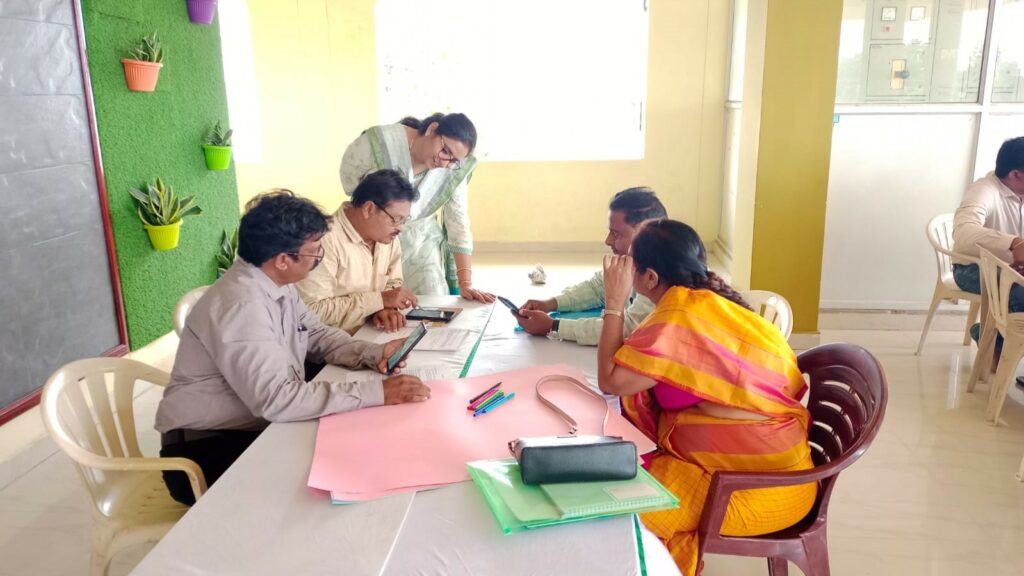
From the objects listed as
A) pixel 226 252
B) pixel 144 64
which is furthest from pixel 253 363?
pixel 226 252

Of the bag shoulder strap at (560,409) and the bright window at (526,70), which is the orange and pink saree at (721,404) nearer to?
the bag shoulder strap at (560,409)

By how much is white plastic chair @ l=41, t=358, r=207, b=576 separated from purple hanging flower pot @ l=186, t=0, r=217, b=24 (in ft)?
9.87

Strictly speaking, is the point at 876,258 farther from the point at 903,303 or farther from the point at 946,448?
the point at 946,448

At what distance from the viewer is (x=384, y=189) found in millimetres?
2373

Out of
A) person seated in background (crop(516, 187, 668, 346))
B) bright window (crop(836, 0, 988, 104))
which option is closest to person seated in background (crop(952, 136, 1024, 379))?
bright window (crop(836, 0, 988, 104))

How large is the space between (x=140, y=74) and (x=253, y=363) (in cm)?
271

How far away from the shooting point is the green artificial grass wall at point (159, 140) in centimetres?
358

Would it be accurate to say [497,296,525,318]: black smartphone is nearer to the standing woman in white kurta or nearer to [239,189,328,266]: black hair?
the standing woman in white kurta

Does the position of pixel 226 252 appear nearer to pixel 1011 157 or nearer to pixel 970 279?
pixel 970 279

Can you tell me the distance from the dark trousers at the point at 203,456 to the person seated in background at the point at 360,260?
627 mm

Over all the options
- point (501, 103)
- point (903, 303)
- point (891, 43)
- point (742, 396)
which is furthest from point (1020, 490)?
point (501, 103)

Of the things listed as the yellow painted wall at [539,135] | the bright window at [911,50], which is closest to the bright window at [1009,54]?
the bright window at [911,50]

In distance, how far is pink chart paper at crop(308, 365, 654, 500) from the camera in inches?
50.2

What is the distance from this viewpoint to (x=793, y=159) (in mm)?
3826
